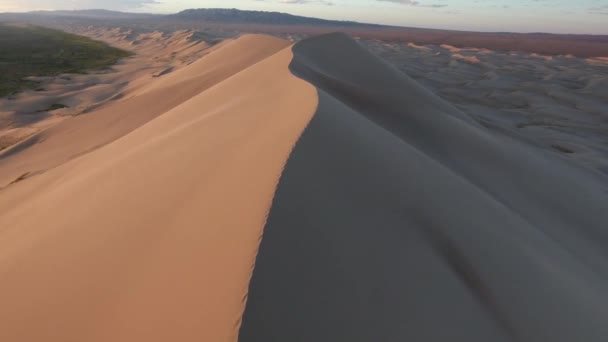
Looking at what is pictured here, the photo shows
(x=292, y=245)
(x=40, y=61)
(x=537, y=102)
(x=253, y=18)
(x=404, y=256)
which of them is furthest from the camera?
(x=253, y=18)

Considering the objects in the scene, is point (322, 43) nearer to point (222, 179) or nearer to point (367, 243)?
point (222, 179)

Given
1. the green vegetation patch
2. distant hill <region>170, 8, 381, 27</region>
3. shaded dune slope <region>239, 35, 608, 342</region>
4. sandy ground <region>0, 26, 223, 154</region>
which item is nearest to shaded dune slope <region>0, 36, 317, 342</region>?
shaded dune slope <region>239, 35, 608, 342</region>

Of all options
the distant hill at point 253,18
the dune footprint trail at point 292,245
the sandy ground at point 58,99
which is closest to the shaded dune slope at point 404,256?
the dune footprint trail at point 292,245

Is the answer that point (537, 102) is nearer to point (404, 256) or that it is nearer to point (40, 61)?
point (404, 256)

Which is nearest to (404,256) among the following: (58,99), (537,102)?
(537,102)

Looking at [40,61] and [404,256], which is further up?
[404,256]

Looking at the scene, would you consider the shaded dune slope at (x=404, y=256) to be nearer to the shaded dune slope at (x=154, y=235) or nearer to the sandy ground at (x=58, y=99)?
the shaded dune slope at (x=154, y=235)
